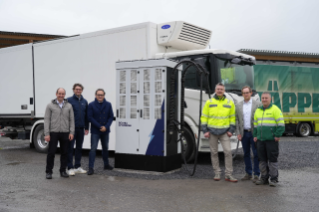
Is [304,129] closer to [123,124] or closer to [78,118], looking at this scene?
[123,124]

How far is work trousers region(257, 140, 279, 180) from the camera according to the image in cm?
645

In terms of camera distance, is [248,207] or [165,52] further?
[165,52]

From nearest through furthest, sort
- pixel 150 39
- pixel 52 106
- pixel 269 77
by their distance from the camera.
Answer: pixel 52 106 → pixel 150 39 → pixel 269 77

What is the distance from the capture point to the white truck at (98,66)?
8625 millimetres

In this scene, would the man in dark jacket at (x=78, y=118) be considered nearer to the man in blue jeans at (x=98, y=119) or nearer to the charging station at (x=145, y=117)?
the man in blue jeans at (x=98, y=119)

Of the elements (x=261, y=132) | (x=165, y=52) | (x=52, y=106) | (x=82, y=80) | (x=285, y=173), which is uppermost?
(x=165, y=52)

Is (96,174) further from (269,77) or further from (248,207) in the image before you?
(269,77)

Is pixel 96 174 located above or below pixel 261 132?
below

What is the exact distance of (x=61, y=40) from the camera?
10.8 m

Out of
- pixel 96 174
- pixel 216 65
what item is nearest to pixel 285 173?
pixel 216 65

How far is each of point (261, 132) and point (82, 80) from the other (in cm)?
576

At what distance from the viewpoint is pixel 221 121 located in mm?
6926

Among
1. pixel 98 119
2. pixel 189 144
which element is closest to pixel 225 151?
pixel 189 144

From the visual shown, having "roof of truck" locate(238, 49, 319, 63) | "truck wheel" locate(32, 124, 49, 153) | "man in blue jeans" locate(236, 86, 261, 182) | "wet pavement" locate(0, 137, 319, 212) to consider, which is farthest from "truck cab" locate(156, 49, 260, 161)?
"roof of truck" locate(238, 49, 319, 63)
